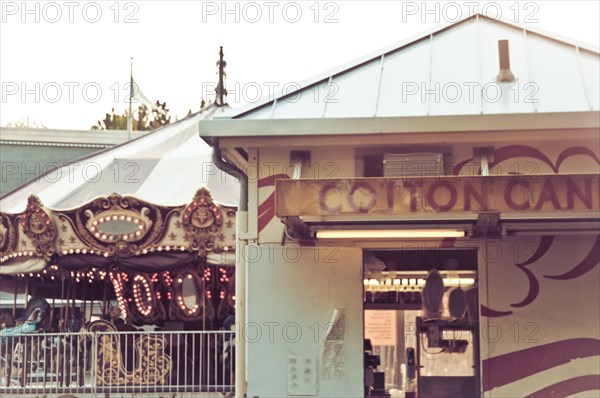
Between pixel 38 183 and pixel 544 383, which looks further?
pixel 38 183

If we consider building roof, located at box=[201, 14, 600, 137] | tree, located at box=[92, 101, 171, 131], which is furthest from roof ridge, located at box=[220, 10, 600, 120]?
tree, located at box=[92, 101, 171, 131]

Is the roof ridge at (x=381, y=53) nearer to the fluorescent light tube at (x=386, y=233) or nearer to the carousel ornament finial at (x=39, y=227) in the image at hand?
the fluorescent light tube at (x=386, y=233)

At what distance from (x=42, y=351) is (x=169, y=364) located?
88.0 inches

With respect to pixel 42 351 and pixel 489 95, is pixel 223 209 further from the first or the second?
pixel 489 95

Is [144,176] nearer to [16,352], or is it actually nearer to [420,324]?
[16,352]

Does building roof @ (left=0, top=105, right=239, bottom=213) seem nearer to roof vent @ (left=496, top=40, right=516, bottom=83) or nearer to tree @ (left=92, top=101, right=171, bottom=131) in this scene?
roof vent @ (left=496, top=40, right=516, bottom=83)

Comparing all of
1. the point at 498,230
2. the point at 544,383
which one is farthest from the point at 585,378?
the point at 498,230

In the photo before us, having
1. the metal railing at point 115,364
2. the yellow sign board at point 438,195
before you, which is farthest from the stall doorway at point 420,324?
the metal railing at point 115,364

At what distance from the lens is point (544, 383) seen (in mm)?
12312

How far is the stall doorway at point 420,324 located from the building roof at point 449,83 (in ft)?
5.80

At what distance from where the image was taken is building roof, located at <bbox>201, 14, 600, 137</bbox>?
12.2 metres

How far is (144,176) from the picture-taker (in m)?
22.4

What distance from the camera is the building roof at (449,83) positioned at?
12242 mm

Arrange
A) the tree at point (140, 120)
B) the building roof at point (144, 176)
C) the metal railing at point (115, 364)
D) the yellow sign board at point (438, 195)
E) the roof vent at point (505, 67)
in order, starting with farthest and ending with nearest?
1. the tree at point (140, 120)
2. the building roof at point (144, 176)
3. the metal railing at point (115, 364)
4. the roof vent at point (505, 67)
5. the yellow sign board at point (438, 195)
